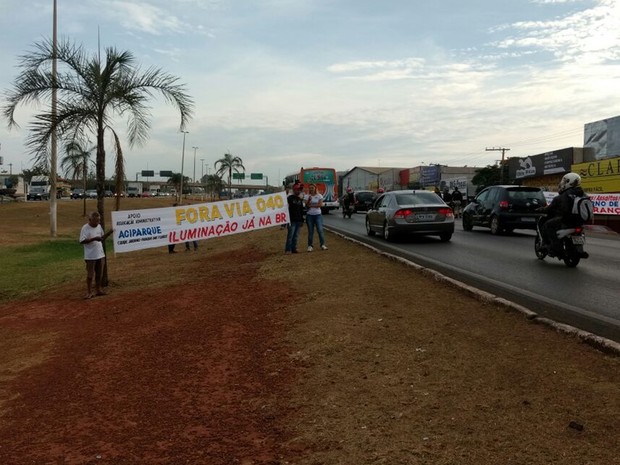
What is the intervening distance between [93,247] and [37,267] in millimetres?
8020

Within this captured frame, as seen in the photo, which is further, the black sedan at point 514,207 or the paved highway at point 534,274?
the black sedan at point 514,207

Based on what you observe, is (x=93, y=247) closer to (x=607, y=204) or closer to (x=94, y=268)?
(x=94, y=268)

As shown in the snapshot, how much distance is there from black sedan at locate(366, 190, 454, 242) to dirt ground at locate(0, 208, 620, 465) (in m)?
6.51

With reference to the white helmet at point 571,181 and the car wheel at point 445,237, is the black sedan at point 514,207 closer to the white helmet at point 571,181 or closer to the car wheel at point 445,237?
the car wheel at point 445,237

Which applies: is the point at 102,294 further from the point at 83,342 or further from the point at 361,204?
the point at 361,204

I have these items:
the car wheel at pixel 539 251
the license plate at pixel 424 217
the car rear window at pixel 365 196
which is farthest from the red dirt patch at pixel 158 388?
the car rear window at pixel 365 196

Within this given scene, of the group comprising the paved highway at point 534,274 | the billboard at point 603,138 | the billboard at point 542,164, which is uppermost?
the billboard at point 603,138

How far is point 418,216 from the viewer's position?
48.0ft

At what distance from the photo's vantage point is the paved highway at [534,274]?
20.6 ft

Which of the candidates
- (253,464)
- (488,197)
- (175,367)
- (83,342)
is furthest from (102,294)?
(488,197)

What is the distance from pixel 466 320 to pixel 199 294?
5.32 metres

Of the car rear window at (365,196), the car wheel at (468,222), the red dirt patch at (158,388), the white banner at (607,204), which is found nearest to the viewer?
the red dirt patch at (158,388)

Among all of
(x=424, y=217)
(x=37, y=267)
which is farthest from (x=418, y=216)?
(x=37, y=267)

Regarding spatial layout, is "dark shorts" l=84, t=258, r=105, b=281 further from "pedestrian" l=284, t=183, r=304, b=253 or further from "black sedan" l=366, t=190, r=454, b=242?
"black sedan" l=366, t=190, r=454, b=242
